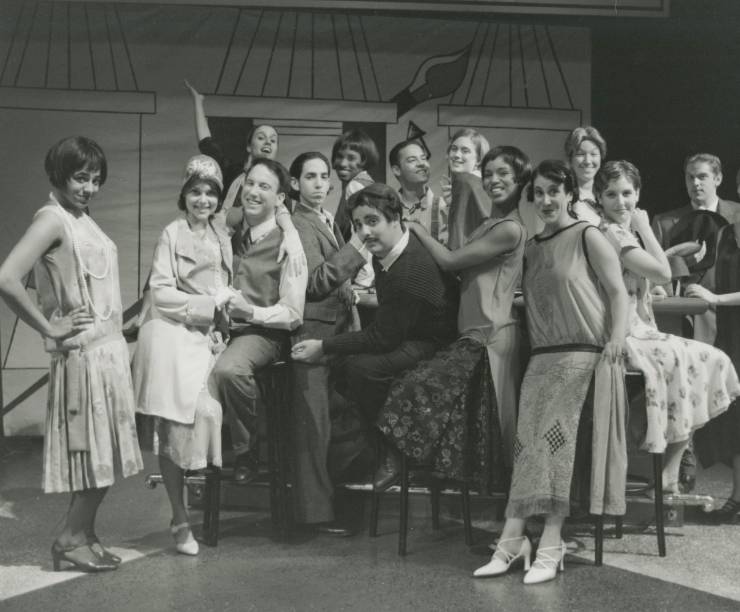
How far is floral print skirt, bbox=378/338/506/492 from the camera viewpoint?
368 centimetres

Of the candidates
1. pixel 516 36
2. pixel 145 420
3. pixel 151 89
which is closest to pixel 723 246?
pixel 516 36

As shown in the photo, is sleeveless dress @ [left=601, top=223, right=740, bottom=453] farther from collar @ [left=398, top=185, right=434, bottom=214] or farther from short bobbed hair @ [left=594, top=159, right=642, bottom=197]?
collar @ [left=398, top=185, right=434, bottom=214]

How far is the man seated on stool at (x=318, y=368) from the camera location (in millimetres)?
3910

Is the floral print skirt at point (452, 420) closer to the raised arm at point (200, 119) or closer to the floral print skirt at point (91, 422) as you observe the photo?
the floral print skirt at point (91, 422)

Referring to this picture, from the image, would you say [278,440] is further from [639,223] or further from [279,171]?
[639,223]

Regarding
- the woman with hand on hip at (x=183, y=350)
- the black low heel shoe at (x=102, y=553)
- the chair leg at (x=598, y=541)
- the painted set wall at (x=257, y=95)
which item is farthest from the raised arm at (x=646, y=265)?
the painted set wall at (x=257, y=95)

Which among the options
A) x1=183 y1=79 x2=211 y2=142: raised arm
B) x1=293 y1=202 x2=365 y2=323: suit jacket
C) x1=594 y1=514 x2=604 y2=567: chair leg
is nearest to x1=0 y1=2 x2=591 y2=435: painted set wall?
x1=183 y1=79 x2=211 y2=142: raised arm

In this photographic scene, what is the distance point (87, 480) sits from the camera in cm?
341

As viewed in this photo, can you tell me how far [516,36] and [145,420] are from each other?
3.84 metres

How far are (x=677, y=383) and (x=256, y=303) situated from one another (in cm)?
181

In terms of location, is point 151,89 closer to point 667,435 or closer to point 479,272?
point 479,272

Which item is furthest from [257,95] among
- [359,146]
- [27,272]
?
[27,272]

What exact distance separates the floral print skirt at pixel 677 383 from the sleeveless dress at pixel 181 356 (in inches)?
68.6

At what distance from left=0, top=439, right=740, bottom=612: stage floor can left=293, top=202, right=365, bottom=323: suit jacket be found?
983mm
